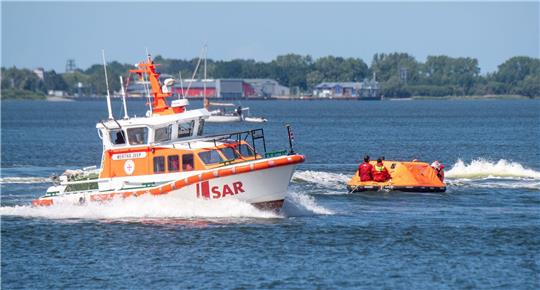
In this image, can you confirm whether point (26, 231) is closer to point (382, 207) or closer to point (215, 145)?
point (215, 145)

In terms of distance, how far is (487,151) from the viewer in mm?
74250

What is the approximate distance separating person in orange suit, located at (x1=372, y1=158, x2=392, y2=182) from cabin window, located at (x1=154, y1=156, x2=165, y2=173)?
1100 centimetres

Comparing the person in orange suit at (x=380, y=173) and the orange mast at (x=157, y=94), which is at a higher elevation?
the orange mast at (x=157, y=94)

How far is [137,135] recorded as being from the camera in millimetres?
37469

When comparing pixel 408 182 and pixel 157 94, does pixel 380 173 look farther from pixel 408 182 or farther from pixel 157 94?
pixel 157 94

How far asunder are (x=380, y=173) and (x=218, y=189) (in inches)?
428

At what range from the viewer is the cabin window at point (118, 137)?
123 feet

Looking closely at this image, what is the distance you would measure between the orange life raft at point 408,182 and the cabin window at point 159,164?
34.0ft

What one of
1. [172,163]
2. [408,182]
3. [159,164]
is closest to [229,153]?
[172,163]

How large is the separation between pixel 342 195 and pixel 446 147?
3459 cm

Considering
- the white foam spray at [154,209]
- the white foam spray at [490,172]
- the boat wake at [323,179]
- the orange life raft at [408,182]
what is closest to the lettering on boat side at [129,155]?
the white foam spray at [154,209]

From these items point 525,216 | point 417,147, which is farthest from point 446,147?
point 525,216

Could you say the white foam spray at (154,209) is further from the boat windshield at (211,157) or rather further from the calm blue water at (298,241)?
the boat windshield at (211,157)

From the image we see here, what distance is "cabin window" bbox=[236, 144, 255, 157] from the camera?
36844mm
